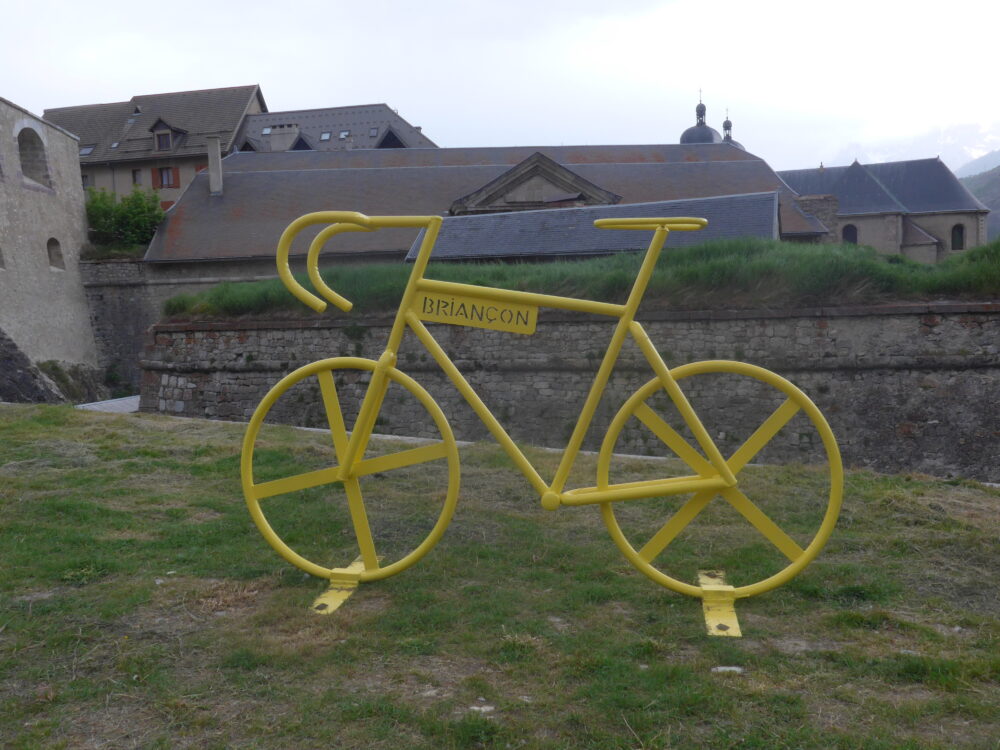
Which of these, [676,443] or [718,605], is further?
[676,443]

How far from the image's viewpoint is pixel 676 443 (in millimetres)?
4043

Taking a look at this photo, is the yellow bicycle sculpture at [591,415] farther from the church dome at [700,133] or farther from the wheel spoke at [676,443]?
the church dome at [700,133]

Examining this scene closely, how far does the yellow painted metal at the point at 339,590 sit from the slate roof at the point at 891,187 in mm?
39587

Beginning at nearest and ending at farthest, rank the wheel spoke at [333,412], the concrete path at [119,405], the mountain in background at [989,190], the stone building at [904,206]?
the wheel spoke at [333,412]
the concrete path at [119,405]
the stone building at [904,206]
the mountain in background at [989,190]

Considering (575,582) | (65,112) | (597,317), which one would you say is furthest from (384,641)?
(65,112)

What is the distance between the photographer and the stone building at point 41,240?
2344cm

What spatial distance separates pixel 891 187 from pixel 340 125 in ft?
93.0

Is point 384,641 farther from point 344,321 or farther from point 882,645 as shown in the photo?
point 344,321

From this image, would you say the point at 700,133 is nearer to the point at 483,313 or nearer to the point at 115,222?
the point at 115,222

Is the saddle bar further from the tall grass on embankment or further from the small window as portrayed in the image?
the small window

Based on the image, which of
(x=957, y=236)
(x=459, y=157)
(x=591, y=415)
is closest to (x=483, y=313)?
(x=591, y=415)

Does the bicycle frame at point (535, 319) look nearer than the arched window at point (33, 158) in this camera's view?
Yes

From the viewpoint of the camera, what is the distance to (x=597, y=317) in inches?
492

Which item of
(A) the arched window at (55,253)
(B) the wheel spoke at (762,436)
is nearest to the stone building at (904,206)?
(A) the arched window at (55,253)
